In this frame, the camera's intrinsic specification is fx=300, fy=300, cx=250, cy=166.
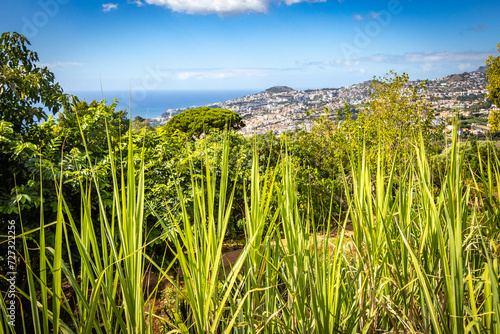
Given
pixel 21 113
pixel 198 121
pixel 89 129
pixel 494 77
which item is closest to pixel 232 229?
pixel 89 129

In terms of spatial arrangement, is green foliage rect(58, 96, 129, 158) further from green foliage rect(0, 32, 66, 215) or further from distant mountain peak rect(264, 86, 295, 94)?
distant mountain peak rect(264, 86, 295, 94)

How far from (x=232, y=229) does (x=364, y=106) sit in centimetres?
506

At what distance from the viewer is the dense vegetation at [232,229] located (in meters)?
0.64

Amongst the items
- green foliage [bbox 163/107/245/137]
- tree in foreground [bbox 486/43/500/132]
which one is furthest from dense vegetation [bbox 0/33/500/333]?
green foliage [bbox 163/107/245/137]

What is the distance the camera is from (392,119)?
753cm

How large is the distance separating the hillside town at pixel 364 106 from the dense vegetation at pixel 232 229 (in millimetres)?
195

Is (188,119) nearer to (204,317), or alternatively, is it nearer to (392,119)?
(392,119)

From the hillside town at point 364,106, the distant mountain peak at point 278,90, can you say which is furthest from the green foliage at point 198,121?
the distant mountain peak at point 278,90

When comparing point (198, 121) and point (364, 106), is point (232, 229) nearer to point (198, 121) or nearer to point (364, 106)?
point (364, 106)

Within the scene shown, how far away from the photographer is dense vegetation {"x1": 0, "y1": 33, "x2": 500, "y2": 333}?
639 mm

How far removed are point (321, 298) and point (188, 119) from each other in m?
18.4

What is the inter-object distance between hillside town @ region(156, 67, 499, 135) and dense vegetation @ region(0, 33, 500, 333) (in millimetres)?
195

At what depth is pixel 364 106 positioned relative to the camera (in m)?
8.30

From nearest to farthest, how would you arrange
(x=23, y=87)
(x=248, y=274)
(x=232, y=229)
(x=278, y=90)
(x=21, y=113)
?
(x=248, y=274), (x=23, y=87), (x=21, y=113), (x=232, y=229), (x=278, y=90)
